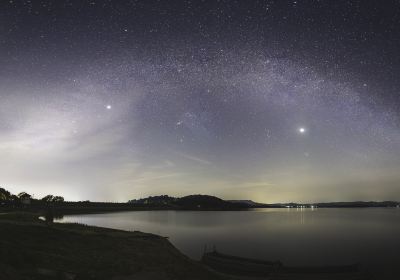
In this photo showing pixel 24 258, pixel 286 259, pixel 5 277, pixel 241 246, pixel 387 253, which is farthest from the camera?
pixel 241 246

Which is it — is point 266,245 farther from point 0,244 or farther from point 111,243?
point 0,244

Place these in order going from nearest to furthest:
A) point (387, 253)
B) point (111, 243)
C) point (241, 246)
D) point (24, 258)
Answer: point (24, 258), point (111, 243), point (387, 253), point (241, 246)

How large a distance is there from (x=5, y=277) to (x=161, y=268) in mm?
12944

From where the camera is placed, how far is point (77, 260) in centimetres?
2236

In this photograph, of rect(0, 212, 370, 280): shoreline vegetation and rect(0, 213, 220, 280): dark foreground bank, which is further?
rect(0, 212, 370, 280): shoreline vegetation

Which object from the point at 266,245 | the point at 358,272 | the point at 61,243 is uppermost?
the point at 61,243

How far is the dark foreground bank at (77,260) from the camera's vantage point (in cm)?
1677

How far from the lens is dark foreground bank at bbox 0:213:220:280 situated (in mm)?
16766

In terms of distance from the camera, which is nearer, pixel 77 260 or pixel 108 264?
pixel 77 260

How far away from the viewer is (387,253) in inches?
2196

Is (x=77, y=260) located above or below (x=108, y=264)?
above

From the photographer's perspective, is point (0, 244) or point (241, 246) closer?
point (0, 244)

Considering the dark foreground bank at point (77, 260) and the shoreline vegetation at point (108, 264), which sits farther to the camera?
the shoreline vegetation at point (108, 264)

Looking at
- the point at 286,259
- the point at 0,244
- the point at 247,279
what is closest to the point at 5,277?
the point at 0,244
